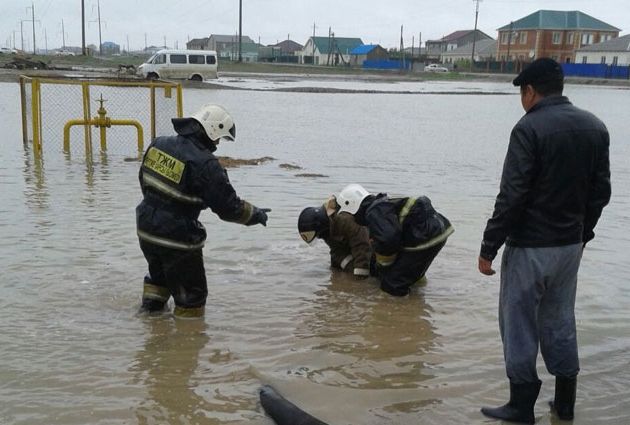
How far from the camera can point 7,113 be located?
21.4 meters

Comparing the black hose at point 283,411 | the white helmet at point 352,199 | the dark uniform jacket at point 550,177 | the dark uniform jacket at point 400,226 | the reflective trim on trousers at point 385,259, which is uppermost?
the dark uniform jacket at point 550,177

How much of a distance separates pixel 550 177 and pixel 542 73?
0.56m

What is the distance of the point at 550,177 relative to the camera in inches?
146

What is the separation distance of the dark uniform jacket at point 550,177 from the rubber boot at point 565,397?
86 centimetres

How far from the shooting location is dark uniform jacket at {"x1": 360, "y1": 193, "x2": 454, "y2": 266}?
6070 mm

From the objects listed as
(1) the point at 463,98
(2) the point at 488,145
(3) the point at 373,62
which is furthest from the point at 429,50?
(2) the point at 488,145

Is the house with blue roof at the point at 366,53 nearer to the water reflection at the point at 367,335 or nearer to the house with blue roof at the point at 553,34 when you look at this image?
the house with blue roof at the point at 553,34

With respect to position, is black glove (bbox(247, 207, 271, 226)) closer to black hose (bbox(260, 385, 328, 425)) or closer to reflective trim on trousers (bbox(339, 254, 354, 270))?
black hose (bbox(260, 385, 328, 425))

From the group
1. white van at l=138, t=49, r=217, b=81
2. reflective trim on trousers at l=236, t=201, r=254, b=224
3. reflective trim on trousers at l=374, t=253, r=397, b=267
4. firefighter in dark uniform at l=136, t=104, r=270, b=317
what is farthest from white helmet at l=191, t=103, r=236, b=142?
white van at l=138, t=49, r=217, b=81

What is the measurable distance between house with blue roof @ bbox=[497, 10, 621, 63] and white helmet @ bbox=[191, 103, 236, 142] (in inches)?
3608

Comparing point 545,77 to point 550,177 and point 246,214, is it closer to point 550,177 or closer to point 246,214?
point 550,177

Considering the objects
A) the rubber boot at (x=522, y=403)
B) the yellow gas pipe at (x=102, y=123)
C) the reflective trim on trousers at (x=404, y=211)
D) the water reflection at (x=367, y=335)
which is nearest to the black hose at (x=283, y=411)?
the water reflection at (x=367, y=335)

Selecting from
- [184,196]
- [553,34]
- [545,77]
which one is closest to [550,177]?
[545,77]

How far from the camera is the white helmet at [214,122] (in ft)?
17.1
